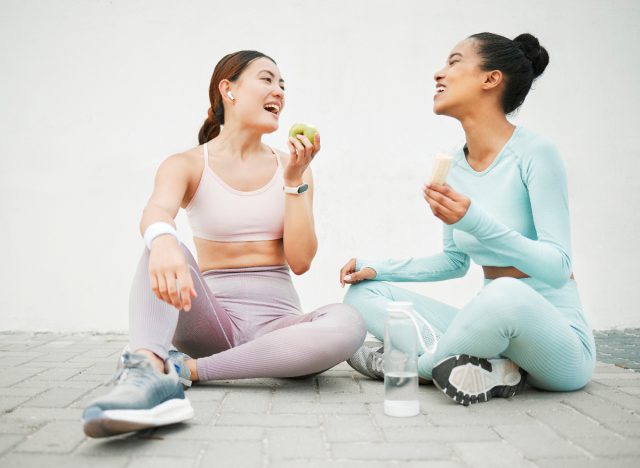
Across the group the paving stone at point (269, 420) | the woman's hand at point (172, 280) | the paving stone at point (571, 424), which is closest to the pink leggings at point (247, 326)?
the woman's hand at point (172, 280)

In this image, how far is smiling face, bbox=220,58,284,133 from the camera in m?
2.77

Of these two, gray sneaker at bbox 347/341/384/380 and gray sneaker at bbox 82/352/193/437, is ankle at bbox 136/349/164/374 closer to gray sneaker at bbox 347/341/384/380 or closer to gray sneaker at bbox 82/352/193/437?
gray sneaker at bbox 82/352/193/437

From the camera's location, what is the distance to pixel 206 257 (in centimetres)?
276

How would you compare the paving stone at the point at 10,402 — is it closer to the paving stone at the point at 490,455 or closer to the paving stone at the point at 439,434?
the paving stone at the point at 439,434

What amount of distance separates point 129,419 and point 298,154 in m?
1.22

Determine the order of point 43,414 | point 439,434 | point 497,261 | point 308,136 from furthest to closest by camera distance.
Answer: point 308,136 < point 497,261 < point 43,414 < point 439,434

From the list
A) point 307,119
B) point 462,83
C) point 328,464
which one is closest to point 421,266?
point 462,83

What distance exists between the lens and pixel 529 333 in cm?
212

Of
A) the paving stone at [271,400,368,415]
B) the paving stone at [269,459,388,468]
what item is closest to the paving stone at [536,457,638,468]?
the paving stone at [269,459,388,468]

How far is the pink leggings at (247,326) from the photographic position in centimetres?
216

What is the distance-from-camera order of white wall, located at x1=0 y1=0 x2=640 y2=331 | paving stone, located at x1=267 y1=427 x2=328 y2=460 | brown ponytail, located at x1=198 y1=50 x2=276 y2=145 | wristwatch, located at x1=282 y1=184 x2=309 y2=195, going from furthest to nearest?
white wall, located at x1=0 y1=0 x2=640 y2=331, brown ponytail, located at x1=198 y1=50 x2=276 y2=145, wristwatch, located at x1=282 y1=184 x2=309 y2=195, paving stone, located at x1=267 y1=427 x2=328 y2=460

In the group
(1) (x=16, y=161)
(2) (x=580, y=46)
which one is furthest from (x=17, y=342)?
(2) (x=580, y=46)

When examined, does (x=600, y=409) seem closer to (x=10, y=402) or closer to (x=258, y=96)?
(x=258, y=96)

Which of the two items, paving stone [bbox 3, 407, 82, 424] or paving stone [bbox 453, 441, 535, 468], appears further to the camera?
paving stone [bbox 3, 407, 82, 424]
